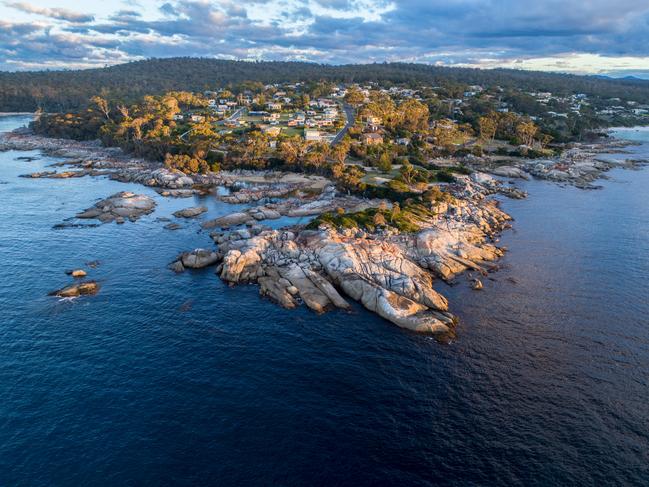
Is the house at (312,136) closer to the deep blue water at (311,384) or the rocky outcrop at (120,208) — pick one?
the rocky outcrop at (120,208)

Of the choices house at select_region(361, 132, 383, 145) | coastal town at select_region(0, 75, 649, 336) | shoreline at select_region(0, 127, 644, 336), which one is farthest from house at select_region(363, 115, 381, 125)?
shoreline at select_region(0, 127, 644, 336)

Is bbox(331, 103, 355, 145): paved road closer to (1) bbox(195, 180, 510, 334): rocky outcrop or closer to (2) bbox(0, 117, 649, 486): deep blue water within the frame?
(1) bbox(195, 180, 510, 334): rocky outcrop

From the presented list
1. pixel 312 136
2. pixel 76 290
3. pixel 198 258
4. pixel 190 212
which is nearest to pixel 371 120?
pixel 312 136

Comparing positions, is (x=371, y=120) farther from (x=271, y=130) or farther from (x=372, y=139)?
(x=271, y=130)

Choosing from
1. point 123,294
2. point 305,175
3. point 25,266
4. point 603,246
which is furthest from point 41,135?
point 603,246

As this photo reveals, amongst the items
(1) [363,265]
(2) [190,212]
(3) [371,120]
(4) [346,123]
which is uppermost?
(1) [363,265]

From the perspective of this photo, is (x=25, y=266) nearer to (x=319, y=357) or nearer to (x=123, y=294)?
(x=123, y=294)
